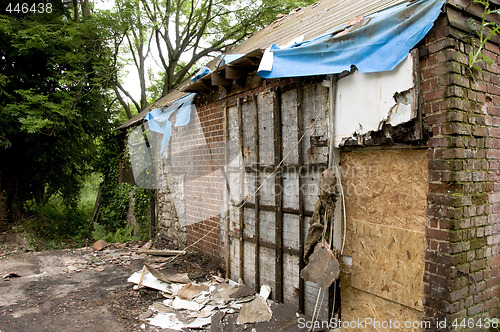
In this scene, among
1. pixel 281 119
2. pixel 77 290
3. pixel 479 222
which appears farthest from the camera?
pixel 77 290

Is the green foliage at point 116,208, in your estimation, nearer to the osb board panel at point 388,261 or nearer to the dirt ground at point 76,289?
the dirt ground at point 76,289

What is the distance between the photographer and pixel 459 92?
2.62 m

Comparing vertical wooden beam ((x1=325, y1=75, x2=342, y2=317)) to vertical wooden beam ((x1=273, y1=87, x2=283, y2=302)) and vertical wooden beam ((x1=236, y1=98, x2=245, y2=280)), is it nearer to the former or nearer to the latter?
vertical wooden beam ((x1=273, y1=87, x2=283, y2=302))

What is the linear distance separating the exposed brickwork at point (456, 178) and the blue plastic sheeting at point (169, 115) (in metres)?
4.53

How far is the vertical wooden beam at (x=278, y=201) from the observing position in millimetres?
4234

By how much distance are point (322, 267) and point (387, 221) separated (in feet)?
2.63

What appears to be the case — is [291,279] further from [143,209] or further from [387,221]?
[143,209]

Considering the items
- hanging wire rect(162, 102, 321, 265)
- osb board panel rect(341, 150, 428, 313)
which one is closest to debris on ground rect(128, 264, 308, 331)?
hanging wire rect(162, 102, 321, 265)

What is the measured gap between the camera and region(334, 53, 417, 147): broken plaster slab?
2.79 m

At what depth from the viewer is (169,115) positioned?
6.91 m

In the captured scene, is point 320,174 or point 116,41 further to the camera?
point 116,41

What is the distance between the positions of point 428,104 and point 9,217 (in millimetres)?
11232

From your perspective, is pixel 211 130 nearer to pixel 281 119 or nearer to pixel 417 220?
pixel 281 119

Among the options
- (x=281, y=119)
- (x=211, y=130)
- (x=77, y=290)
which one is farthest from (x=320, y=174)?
(x=77, y=290)
